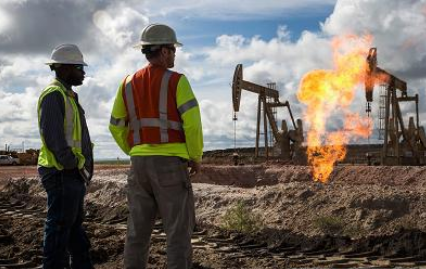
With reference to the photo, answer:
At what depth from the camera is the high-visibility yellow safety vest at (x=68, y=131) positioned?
497 cm

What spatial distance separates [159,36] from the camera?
453 cm

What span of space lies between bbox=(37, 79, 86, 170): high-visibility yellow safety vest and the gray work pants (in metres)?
0.78

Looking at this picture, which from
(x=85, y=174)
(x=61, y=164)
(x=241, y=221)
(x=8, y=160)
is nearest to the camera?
(x=61, y=164)

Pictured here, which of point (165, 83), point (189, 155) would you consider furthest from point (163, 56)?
point (189, 155)

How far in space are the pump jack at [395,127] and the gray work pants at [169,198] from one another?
19692 mm

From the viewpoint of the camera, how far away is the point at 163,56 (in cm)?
454

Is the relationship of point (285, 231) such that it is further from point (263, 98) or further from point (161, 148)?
point (263, 98)

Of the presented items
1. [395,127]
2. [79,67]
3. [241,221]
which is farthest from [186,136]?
[395,127]

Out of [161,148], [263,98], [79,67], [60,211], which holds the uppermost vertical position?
[263,98]

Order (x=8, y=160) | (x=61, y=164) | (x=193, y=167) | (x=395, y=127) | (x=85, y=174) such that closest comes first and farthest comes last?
(x=193, y=167) → (x=61, y=164) → (x=85, y=174) → (x=395, y=127) → (x=8, y=160)

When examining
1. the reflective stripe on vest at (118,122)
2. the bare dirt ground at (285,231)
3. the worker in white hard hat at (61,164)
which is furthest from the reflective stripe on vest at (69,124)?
the bare dirt ground at (285,231)

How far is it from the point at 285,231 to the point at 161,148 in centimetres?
626

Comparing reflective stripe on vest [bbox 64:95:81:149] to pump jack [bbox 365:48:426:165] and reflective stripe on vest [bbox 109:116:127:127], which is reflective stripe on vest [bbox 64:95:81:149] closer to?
reflective stripe on vest [bbox 109:116:127:127]

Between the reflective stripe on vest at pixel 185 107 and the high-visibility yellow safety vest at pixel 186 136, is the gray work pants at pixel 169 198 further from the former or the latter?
the reflective stripe on vest at pixel 185 107
